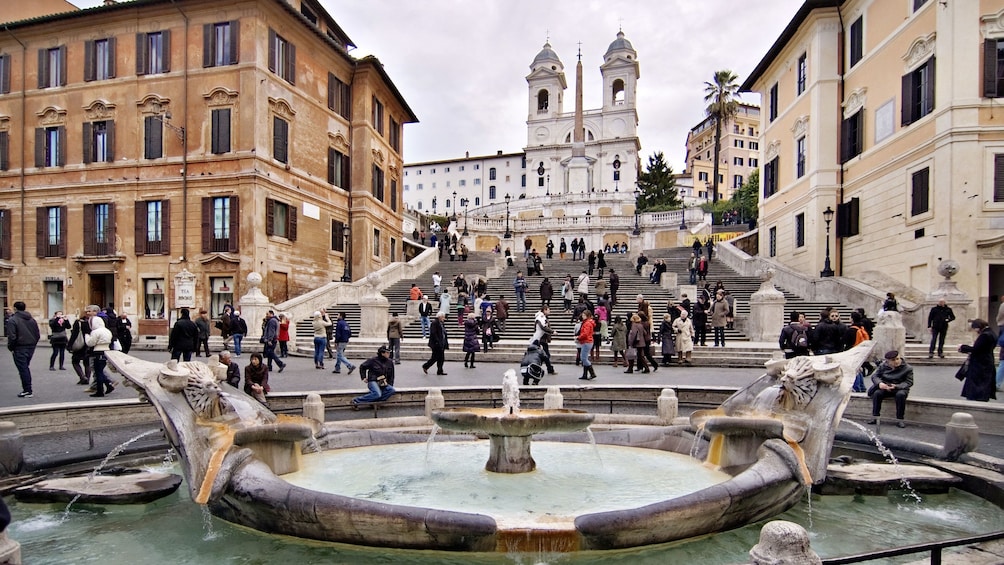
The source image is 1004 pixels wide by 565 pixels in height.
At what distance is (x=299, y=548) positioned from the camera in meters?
4.98

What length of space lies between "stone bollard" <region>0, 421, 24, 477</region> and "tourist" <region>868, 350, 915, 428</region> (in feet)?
34.7

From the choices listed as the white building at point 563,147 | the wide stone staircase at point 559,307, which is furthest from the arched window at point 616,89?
the wide stone staircase at point 559,307

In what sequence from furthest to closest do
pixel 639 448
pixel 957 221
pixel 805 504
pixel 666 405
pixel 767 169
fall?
pixel 767 169 → pixel 957 221 → pixel 666 405 → pixel 639 448 → pixel 805 504

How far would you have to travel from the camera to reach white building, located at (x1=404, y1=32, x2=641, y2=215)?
84.8 meters

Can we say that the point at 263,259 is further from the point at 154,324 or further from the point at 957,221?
the point at 957,221

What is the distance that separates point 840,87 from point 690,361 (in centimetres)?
1720

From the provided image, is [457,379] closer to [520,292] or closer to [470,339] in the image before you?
[470,339]

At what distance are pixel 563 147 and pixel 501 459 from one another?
8470 cm

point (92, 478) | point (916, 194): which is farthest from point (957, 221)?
point (92, 478)

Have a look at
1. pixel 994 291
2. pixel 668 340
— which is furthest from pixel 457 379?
pixel 994 291

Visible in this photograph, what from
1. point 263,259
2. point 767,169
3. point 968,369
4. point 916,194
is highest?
point 767,169

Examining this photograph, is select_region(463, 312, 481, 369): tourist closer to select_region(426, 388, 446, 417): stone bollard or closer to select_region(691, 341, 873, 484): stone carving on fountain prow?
select_region(426, 388, 446, 417): stone bollard

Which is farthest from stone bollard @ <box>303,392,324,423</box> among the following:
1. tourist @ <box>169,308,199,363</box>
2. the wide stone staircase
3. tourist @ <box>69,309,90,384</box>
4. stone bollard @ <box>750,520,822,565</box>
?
the wide stone staircase

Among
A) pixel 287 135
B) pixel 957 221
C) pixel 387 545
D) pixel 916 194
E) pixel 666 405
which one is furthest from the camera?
pixel 287 135
